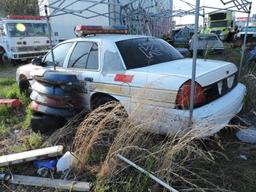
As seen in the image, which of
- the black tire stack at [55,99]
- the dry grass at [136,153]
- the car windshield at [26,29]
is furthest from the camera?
the car windshield at [26,29]

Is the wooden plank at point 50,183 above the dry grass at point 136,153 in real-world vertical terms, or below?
below

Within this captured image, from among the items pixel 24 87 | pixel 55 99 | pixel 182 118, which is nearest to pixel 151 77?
pixel 182 118

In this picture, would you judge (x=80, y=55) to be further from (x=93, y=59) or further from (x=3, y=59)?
(x=3, y=59)

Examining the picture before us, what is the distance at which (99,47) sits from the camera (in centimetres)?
430

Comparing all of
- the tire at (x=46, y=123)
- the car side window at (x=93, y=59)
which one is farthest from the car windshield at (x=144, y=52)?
the tire at (x=46, y=123)

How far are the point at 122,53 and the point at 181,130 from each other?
156 cm

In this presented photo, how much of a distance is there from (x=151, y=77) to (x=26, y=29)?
38.4 ft

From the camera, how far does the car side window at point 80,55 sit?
4.52m

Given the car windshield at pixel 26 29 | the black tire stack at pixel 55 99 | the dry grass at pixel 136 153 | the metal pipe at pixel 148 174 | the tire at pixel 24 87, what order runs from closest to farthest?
the metal pipe at pixel 148 174 → the dry grass at pixel 136 153 → the black tire stack at pixel 55 99 → the tire at pixel 24 87 → the car windshield at pixel 26 29

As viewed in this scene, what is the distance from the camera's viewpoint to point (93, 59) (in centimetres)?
438

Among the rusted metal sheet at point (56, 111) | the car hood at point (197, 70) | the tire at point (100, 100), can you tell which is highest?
the car hood at point (197, 70)

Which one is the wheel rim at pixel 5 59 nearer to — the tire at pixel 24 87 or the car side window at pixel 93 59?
the tire at pixel 24 87

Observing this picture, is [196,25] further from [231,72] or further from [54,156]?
[54,156]

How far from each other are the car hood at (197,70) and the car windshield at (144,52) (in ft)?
0.61
